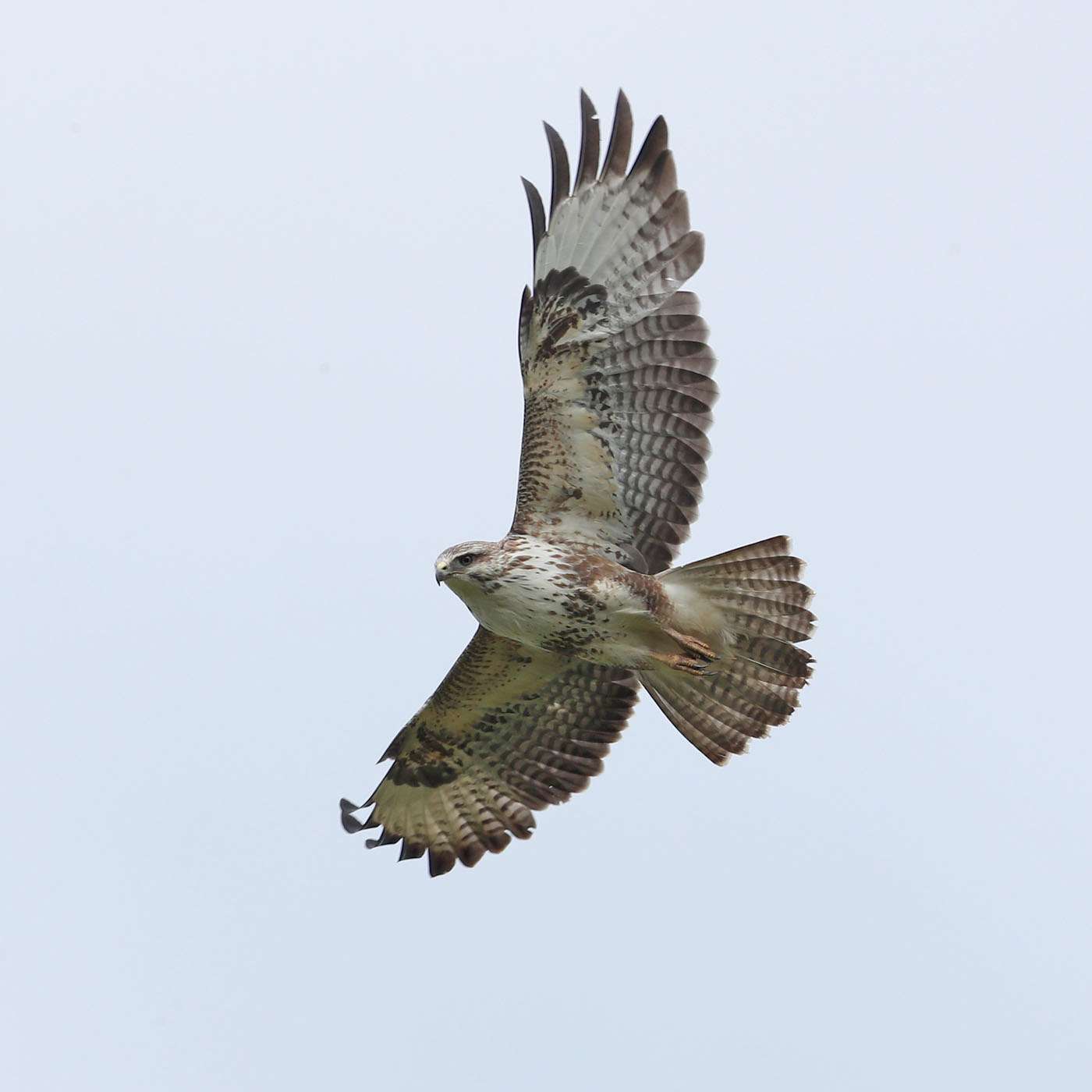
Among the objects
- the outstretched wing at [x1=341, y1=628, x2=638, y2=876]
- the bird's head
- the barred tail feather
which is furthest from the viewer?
the outstretched wing at [x1=341, y1=628, x2=638, y2=876]

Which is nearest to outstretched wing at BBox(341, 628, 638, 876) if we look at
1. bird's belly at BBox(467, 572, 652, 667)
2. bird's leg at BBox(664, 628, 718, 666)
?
bird's belly at BBox(467, 572, 652, 667)

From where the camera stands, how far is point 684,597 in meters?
11.0

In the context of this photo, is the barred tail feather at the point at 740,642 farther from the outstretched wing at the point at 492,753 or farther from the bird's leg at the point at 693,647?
the outstretched wing at the point at 492,753

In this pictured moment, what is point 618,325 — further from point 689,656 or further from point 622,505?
point 689,656

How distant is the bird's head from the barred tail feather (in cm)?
106

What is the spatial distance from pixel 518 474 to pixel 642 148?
75.5 inches

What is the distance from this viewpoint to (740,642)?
11.2 metres

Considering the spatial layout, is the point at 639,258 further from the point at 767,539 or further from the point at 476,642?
the point at 476,642

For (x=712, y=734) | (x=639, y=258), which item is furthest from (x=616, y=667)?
(x=639, y=258)

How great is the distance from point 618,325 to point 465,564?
1539mm

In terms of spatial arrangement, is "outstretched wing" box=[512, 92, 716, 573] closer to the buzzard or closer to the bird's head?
the buzzard

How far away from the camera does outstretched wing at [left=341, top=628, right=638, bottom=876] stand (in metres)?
11.8

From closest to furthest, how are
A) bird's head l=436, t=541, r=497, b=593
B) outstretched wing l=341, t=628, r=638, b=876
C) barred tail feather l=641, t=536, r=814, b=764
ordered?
bird's head l=436, t=541, r=497, b=593, barred tail feather l=641, t=536, r=814, b=764, outstretched wing l=341, t=628, r=638, b=876

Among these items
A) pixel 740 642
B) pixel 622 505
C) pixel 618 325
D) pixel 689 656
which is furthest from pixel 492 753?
pixel 618 325
